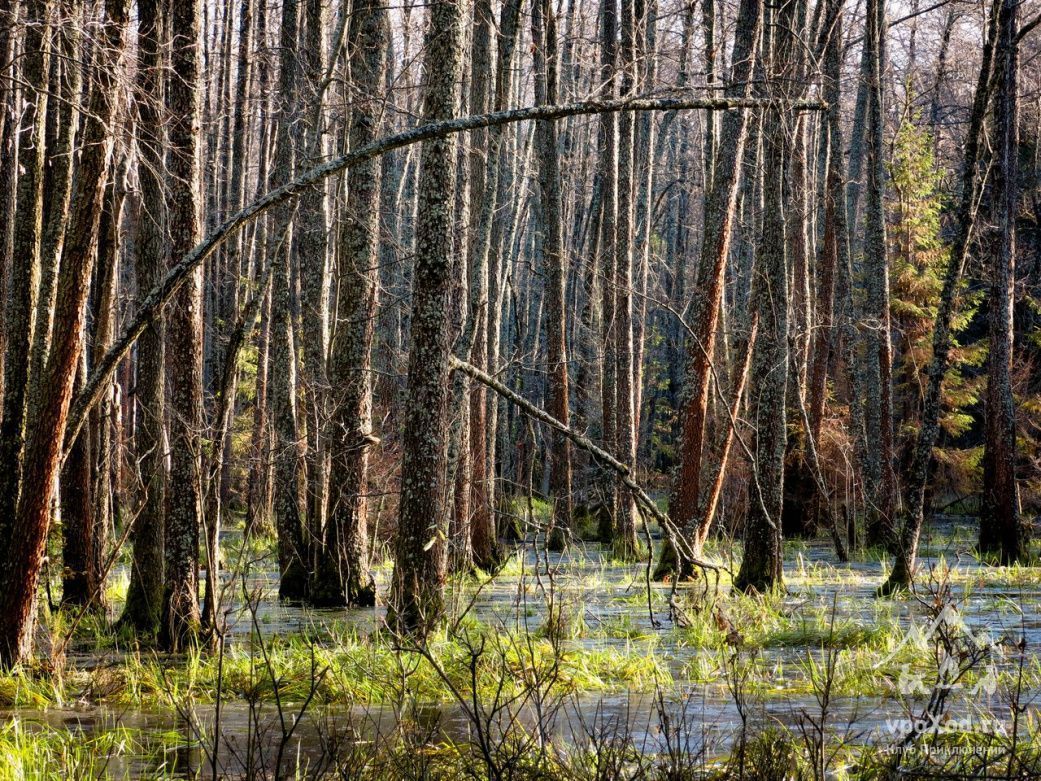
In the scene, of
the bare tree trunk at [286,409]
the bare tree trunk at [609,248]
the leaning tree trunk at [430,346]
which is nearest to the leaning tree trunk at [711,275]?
the bare tree trunk at [609,248]

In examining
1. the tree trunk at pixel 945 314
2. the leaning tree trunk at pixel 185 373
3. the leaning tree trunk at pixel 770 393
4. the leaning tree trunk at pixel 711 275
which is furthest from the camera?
the leaning tree trunk at pixel 711 275

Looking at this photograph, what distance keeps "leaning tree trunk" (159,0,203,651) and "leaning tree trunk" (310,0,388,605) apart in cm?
222

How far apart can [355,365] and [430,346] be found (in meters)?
2.99

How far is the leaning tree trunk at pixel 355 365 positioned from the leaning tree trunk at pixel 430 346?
2573mm

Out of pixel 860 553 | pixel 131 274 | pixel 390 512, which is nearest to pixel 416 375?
pixel 390 512

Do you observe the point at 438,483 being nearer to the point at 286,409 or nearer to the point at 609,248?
the point at 286,409

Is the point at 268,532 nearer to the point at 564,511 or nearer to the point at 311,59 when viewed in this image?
the point at 564,511

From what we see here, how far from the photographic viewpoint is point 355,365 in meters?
10.5

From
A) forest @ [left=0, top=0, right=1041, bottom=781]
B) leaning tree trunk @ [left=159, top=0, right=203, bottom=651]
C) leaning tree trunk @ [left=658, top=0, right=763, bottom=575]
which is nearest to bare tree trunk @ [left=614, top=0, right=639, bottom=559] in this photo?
forest @ [left=0, top=0, right=1041, bottom=781]

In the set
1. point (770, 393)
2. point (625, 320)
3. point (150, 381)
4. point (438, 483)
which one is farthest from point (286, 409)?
point (625, 320)

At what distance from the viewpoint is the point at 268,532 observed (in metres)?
18.5

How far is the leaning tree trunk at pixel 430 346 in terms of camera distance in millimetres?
7684

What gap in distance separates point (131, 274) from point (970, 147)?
26533mm

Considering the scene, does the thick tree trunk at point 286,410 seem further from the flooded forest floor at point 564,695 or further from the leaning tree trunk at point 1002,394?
the leaning tree trunk at point 1002,394
